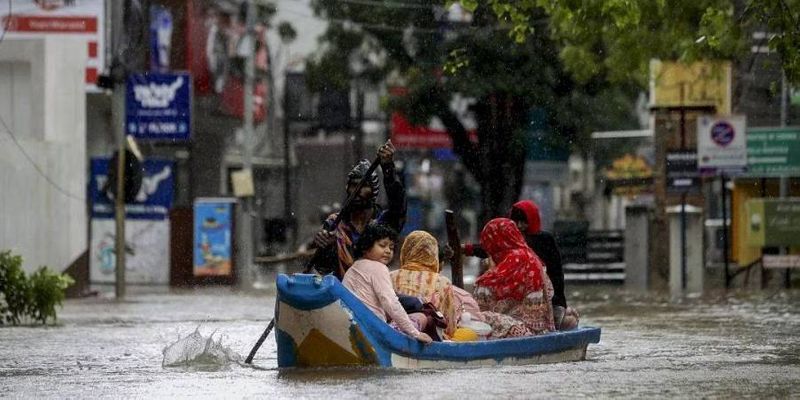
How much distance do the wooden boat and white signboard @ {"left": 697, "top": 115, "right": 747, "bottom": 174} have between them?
62.0 ft

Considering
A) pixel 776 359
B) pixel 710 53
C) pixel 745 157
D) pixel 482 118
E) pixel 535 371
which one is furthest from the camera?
pixel 482 118

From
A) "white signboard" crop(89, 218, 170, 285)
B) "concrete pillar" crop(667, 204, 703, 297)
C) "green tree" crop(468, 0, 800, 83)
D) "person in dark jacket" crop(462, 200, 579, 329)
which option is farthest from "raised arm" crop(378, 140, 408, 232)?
"white signboard" crop(89, 218, 170, 285)

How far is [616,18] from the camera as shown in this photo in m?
18.4

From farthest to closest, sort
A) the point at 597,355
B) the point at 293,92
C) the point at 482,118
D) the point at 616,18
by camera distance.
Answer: the point at 293,92
the point at 482,118
the point at 616,18
the point at 597,355

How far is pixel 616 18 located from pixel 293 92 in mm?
42693

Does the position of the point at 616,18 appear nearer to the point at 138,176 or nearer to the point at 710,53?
the point at 710,53

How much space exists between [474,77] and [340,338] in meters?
28.7

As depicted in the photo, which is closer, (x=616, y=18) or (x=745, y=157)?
(x=616, y=18)

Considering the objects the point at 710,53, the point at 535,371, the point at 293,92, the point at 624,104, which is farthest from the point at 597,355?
the point at 293,92

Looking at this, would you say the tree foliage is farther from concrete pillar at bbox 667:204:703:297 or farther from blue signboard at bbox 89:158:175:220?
concrete pillar at bbox 667:204:703:297

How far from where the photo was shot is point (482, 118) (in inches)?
1681

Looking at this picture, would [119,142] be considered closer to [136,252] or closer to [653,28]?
[136,252]

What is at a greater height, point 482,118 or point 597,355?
point 482,118

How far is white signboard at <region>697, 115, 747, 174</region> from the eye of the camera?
31.5 metres
